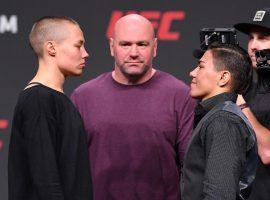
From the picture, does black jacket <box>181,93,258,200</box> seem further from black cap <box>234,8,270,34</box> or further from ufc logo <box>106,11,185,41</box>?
ufc logo <box>106,11,185,41</box>

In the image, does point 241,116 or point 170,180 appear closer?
point 241,116

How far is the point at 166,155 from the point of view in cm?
338

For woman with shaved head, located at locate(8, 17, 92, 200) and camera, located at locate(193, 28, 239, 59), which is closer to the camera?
woman with shaved head, located at locate(8, 17, 92, 200)

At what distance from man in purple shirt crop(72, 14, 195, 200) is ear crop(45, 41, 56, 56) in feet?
1.76

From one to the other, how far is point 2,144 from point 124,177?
1397 millimetres

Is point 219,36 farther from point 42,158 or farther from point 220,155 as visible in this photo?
point 42,158

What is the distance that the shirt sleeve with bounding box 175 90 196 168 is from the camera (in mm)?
3383

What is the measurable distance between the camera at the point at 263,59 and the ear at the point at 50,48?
83cm

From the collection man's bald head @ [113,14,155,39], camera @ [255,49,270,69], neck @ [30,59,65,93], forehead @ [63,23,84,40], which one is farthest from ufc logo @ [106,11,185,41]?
neck @ [30,59,65,93]

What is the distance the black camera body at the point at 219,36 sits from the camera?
10.9 ft

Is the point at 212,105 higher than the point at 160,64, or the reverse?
the point at 212,105

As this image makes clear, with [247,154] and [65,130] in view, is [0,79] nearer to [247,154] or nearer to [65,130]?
[65,130]

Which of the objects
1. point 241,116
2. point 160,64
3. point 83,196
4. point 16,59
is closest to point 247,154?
point 241,116

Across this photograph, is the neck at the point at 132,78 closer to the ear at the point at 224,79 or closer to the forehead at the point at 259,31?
the forehead at the point at 259,31
